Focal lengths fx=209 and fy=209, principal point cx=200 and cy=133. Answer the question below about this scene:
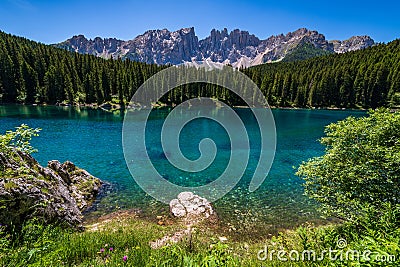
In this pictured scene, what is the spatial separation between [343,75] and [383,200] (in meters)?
121

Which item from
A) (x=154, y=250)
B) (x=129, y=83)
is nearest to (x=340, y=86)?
(x=129, y=83)

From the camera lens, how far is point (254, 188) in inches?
714

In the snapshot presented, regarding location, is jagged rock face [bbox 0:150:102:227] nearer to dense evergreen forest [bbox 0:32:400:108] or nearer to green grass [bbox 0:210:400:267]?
green grass [bbox 0:210:400:267]

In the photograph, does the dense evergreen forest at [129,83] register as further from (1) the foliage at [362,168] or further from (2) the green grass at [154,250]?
(2) the green grass at [154,250]

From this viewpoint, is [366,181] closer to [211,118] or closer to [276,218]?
[276,218]

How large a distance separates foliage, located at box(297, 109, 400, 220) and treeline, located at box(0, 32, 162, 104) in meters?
92.7

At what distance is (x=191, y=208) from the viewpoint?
1369cm

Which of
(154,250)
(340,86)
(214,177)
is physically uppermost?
(340,86)

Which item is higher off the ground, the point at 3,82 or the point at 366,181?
the point at 3,82

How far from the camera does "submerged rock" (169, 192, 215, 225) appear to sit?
12.9 m

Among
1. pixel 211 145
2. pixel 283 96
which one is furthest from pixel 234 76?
pixel 211 145

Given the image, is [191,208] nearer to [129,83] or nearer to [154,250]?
[154,250]

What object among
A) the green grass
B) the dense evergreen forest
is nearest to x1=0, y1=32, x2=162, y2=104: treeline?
the dense evergreen forest

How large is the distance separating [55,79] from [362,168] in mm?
107321
